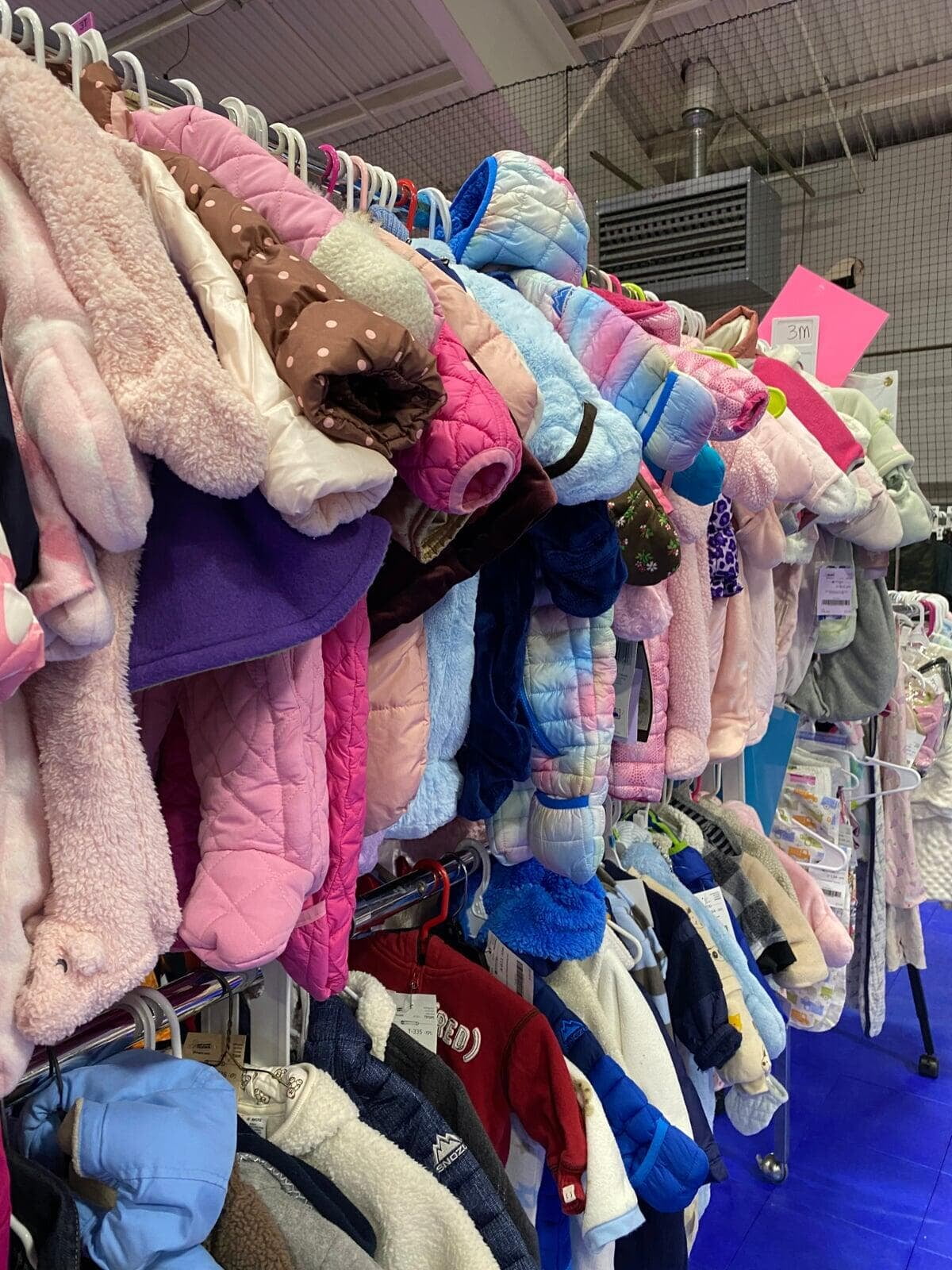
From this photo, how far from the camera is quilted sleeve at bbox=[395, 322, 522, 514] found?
2.18 ft

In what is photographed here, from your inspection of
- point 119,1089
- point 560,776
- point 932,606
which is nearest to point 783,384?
point 560,776

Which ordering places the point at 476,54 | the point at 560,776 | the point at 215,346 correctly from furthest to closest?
the point at 476,54
the point at 560,776
the point at 215,346

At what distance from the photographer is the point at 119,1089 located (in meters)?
0.71

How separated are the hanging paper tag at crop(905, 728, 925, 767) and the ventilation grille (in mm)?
2075

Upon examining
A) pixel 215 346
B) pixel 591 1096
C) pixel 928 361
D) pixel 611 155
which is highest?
pixel 611 155

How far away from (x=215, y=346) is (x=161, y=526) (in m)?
0.12

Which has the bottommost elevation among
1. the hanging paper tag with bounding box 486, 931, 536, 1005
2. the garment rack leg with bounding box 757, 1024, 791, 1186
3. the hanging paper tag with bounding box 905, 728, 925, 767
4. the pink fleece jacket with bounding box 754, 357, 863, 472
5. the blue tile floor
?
the blue tile floor

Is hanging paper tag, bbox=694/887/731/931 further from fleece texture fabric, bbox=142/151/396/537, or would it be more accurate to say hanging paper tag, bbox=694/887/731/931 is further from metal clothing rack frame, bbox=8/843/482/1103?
fleece texture fabric, bbox=142/151/396/537

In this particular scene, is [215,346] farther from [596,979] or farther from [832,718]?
[832,718]

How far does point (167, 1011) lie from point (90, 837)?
291 mm

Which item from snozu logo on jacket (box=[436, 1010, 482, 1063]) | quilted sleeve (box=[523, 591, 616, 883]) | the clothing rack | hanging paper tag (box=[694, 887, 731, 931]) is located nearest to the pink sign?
hanging paper tag (box=[694, 887, 731, 931])

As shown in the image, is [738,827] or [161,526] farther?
[738,827]

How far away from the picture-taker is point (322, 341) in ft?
1.75

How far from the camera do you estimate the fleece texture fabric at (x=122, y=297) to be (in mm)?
511
